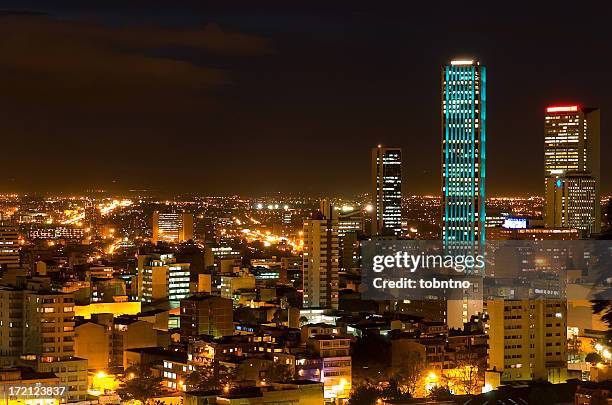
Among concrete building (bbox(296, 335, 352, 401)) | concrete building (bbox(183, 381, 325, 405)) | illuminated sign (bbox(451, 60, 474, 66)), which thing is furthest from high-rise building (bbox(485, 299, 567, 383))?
illuminated sign (bbox(451, 60, 474, 66))

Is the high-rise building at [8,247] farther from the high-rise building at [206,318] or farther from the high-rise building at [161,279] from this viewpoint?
the high-rise building at [206,318]

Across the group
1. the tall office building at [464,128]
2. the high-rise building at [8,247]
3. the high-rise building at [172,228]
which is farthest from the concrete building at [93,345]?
the high-rise building at [172,228]

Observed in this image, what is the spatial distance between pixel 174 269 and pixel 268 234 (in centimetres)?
2380

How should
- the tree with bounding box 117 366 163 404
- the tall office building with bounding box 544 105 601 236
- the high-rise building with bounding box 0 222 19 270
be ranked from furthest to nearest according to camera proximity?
the tall office building with bounding box 544 105 601 236
the high-rise building with bounding box 0 222 19 270
the tree with bounding box 117 366 163 404

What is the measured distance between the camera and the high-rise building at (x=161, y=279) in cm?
2938

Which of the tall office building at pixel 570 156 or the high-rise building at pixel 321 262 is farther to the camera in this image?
the tall office building at pixel 570 156

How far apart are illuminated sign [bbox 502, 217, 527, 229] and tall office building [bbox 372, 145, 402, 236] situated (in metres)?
4.65

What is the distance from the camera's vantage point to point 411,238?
123 feet

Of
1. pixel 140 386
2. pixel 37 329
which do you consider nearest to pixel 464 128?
pixel 37 329

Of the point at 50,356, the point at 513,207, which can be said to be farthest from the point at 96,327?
the point at 513,207

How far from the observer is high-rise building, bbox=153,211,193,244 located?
49.6 m

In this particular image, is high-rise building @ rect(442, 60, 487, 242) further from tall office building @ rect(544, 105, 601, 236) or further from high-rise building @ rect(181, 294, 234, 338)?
tall office building @ rect(544, 105, 601, 236)

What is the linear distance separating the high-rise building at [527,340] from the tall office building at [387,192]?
23984 mm

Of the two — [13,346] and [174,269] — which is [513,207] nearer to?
[174,269]
